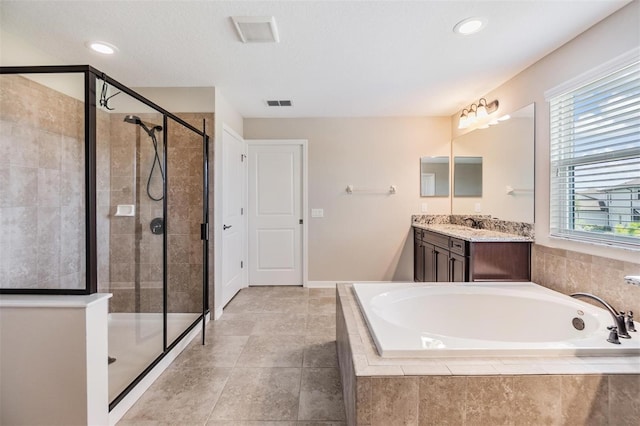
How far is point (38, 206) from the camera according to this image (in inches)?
86.5

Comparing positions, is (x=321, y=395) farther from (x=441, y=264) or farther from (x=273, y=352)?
(x=441, y=264)

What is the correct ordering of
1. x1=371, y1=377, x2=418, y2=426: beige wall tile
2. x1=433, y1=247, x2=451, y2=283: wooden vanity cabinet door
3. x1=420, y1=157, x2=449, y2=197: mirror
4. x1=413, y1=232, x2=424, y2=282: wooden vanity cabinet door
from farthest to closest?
x1=420, y1=157, x2=449, y2=197: mirror
x1=413, y1=232, x2=424, y2=282: wooden vanity cabinet door
x1=433, y1=247, x2=451, y2=283: wooden vanity cabinet door
x1=371, y1=377, x2=418, y2=426: beige wall tile

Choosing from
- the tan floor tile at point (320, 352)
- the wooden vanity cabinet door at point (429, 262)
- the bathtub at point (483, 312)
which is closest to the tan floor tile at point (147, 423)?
the tan floor tile at point (320, 352)

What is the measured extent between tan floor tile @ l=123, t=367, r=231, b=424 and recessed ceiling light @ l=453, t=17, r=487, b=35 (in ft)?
9.18

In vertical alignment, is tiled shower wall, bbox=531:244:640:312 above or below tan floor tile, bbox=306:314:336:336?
above

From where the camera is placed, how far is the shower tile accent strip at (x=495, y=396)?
1132 mm

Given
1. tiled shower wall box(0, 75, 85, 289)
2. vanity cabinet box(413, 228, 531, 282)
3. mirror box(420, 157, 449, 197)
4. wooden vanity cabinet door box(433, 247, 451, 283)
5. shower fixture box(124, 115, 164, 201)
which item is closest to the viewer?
tiled shower wall box(0, 75, 85, 289)

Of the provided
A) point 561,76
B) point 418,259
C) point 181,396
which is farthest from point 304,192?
point 561,76

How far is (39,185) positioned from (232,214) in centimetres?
167

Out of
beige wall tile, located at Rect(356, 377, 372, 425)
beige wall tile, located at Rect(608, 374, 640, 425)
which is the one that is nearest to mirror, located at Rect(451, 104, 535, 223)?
beige wall tile, located at Rect(608, 374, 640, 425)

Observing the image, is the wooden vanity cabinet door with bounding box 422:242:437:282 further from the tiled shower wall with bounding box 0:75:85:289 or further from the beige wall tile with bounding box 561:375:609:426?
the tiled shower wall with bounding box 0:75:85:289

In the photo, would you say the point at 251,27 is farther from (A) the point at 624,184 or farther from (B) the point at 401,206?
(B) the point at 401,206

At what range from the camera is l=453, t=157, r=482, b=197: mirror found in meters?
3.31

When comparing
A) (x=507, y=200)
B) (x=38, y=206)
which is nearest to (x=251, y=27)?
(x=38, y=206)
